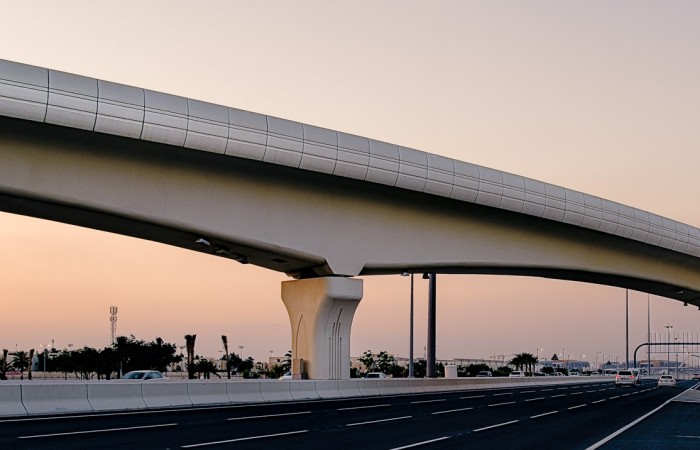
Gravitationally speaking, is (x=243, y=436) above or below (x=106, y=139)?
below

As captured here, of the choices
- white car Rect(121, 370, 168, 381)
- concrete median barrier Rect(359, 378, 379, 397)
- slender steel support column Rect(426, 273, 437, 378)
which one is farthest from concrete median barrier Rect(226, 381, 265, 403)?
slender steel support column Rect(426, 273, 437, 378)

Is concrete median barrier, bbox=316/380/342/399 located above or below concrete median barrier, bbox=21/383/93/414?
below

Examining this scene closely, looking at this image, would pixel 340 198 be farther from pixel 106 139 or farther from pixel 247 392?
pixel 106 139

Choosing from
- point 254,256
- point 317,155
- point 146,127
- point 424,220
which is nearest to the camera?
point 146,127

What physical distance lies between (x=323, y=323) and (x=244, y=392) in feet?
14.6

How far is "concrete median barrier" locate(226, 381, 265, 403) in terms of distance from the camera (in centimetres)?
3070

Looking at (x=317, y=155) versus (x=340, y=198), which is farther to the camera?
(x=340, y=198)

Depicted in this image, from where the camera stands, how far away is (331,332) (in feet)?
113

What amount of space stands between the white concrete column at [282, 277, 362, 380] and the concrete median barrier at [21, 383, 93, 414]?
35.3ft

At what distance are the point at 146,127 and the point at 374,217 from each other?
36.5ft

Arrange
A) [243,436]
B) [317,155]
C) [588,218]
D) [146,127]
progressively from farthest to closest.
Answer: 1. [588,218]
2. [317,155]
3. [146,127]
4. [243,436]

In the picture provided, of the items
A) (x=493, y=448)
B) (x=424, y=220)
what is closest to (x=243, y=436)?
(x=493, y=448)

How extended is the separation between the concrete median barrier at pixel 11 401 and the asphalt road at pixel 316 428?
96 centimetres

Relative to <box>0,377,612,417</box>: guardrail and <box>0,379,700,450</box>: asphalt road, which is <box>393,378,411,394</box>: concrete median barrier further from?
<box>0,379,700,450</box>: asphalt road
